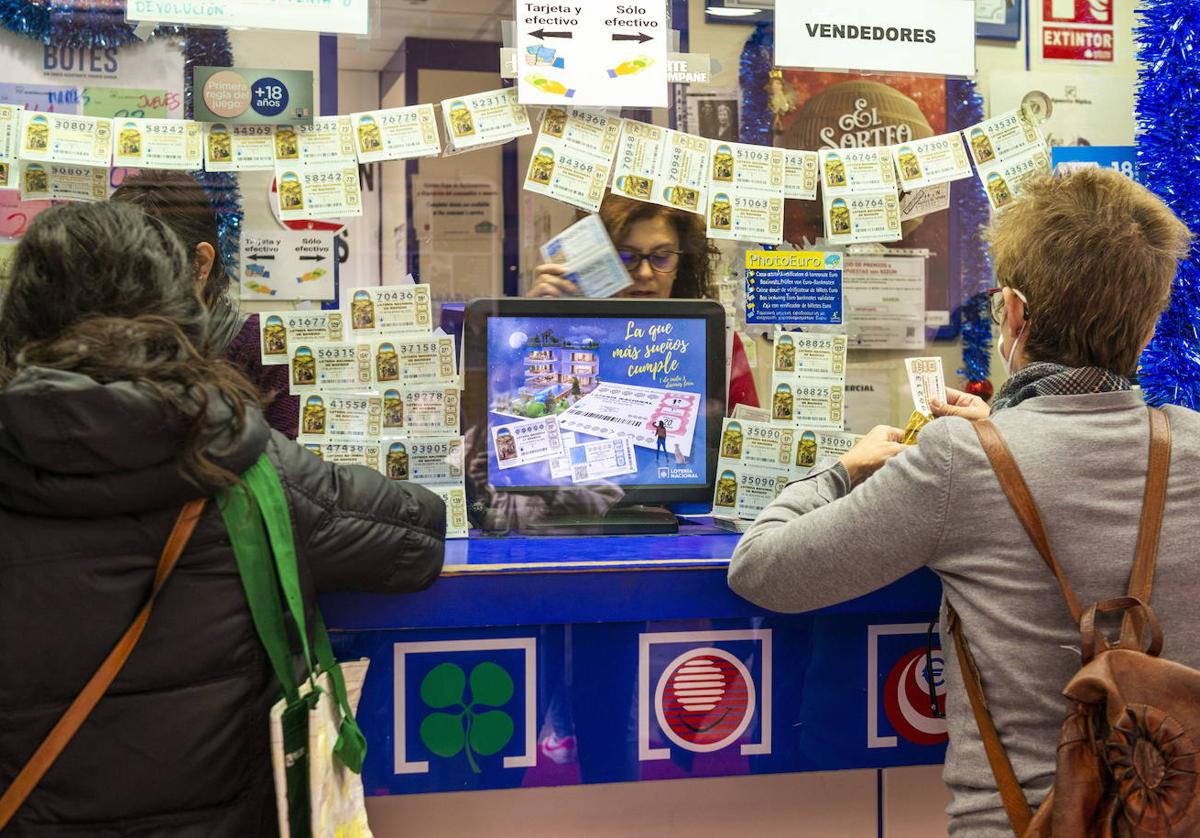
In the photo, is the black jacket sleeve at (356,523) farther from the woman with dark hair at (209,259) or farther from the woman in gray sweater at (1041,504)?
the woman with dark hair at (209,259)

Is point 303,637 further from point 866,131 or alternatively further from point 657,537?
point 866,131

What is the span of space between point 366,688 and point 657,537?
23.9 inches

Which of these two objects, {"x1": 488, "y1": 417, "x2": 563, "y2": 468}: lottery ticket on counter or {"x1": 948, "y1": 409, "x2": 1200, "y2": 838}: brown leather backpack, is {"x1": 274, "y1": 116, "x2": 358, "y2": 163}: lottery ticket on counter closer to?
{"x1": 488, "y1": 417, "x2": 563, "y2": 468}: lottery ticket on counter

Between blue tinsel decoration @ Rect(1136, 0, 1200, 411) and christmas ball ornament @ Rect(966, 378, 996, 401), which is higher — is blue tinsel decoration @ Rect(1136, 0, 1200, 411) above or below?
above

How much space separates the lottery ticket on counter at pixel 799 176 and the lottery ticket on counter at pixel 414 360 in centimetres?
77

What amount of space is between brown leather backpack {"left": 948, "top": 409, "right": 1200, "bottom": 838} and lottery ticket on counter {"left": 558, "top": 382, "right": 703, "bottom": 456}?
0.85m

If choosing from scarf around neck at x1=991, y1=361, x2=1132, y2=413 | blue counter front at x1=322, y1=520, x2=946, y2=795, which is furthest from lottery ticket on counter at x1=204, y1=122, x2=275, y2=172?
scarf around neck at x1=991, y1=361, x2=1132, y2=413

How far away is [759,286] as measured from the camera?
7.62 feet

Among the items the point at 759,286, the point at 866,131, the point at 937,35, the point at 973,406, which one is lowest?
the point at 973,406

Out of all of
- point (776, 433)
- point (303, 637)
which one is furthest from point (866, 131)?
point (303, 637)

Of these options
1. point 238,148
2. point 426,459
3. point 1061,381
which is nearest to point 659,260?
point 426,459

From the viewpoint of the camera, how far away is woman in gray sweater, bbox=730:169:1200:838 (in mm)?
1412

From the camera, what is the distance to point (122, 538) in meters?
1.28

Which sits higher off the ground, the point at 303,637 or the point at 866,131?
the point at 866,131
